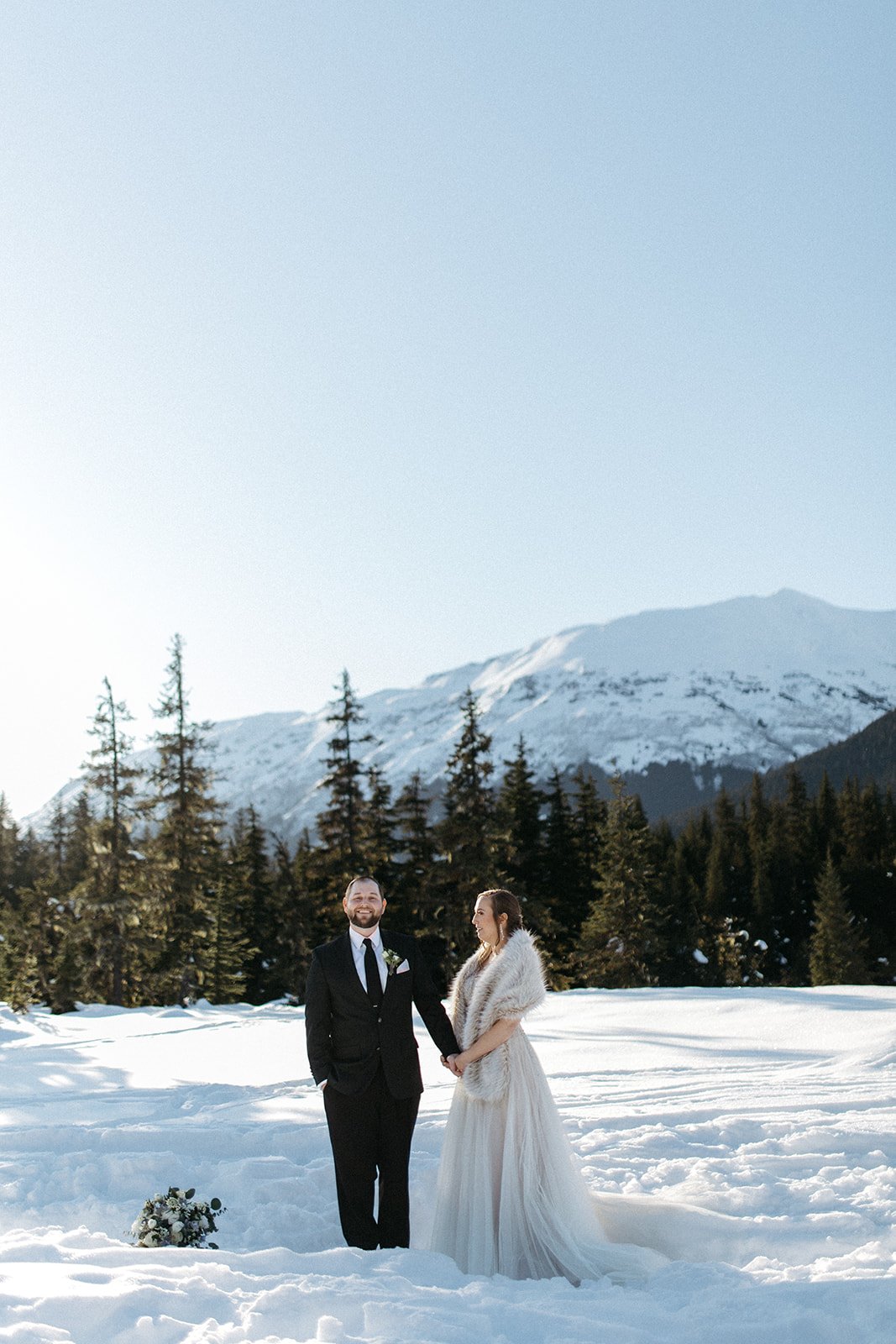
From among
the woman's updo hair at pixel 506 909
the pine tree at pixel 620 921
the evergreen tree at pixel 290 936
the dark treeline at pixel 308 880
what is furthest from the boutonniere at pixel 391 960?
the evergreen tree at pixel 290 936

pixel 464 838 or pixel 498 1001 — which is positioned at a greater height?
pixel 464 838

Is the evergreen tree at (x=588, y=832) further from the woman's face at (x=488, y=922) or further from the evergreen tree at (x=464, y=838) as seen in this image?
the woman's face at (x=488, y=922)

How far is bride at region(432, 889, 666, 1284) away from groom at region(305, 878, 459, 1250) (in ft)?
0.84

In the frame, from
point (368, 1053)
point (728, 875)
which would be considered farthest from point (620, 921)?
point (728, 875)

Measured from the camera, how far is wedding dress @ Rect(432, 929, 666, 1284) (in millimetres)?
6195

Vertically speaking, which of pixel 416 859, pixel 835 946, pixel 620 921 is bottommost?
pixel 835 946

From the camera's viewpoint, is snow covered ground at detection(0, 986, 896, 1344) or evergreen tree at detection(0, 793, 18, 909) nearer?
snow covered ground at detection(0, 986, 896, 1344)

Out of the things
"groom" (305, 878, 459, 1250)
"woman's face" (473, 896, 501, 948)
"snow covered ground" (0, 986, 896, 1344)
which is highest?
"woman's face" (473, 896, 501, 948)

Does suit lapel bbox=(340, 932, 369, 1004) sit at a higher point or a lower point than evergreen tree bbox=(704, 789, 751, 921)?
higher

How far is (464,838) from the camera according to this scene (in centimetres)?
3216

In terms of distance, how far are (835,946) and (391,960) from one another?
58931mm

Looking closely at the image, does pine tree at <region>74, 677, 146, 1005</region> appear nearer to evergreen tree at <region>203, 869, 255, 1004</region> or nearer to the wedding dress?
evergreen tree at <region>203, 869, 255, 1004</region>

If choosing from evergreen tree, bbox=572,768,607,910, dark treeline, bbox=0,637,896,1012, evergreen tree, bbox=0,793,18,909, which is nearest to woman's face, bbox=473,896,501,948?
dark treeline, bbox=0,637,896,1012

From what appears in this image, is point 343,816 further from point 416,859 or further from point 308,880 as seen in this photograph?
point 308,880
